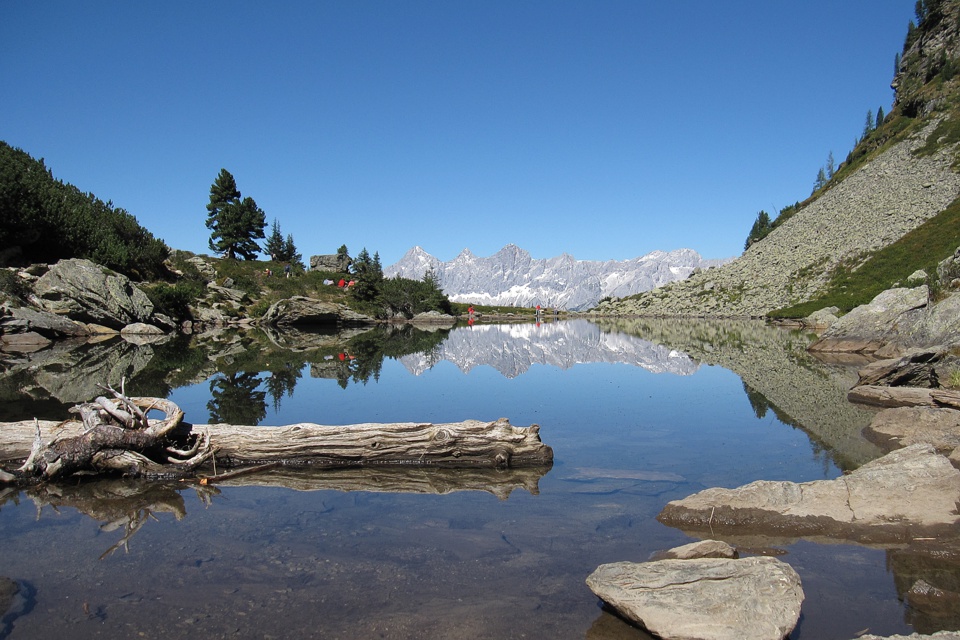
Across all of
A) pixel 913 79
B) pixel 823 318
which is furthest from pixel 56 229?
pixel 913 79

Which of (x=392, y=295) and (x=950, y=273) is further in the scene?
(x=392, y=295)

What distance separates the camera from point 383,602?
6301mm

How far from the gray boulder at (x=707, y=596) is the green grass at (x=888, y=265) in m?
59.4

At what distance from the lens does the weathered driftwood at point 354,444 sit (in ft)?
37.8

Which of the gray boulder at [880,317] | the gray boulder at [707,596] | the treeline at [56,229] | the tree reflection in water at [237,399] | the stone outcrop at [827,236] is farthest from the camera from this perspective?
the stone outcrop at [827,236]

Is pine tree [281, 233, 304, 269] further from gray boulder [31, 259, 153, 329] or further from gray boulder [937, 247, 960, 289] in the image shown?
gray boulder [937, 247, 960, 289]

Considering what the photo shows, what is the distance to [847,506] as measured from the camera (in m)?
8.59

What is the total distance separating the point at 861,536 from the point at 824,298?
235 ft

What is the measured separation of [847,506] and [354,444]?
28.1 ft

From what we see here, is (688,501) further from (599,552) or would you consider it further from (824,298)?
(824,298)

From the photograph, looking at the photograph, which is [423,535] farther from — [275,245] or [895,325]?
[275,245]

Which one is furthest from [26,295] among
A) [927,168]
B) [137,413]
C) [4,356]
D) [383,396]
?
[927,168]

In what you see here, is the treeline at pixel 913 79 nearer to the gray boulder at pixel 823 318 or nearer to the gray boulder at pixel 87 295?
the gray boulder at pixel 823 318

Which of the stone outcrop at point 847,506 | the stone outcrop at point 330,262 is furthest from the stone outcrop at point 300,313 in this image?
the stone outcrop at point 847,506
